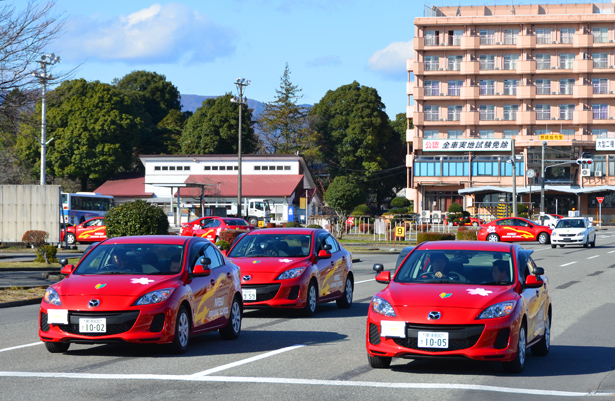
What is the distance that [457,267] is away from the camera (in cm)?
1006

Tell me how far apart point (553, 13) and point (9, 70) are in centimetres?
8454

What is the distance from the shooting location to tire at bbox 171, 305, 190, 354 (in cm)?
1021

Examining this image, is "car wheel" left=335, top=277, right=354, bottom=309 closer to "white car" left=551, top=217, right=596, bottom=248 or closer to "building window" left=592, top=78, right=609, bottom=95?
"white car" left=551, top=217, right=596, bottom=248

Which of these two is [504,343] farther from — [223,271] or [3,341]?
[3,341]

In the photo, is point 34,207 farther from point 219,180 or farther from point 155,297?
point 219,180

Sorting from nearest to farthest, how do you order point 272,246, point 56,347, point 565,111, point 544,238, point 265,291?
point 56,347, point 265,291, point 272,246, point 544,238, point 565,111

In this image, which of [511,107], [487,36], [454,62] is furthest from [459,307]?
[487,36]

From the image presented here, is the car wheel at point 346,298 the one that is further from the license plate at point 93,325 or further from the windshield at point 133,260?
the license plate at point 93,325

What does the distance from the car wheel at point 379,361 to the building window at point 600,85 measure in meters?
86.6

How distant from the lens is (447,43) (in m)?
91.8

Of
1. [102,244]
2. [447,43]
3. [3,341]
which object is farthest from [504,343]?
[447,43]

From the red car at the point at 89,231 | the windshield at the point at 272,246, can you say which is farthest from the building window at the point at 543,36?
the windshield at the point at 272,246

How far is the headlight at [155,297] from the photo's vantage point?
994 centimetres

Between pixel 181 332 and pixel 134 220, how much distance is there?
59.4 feet
